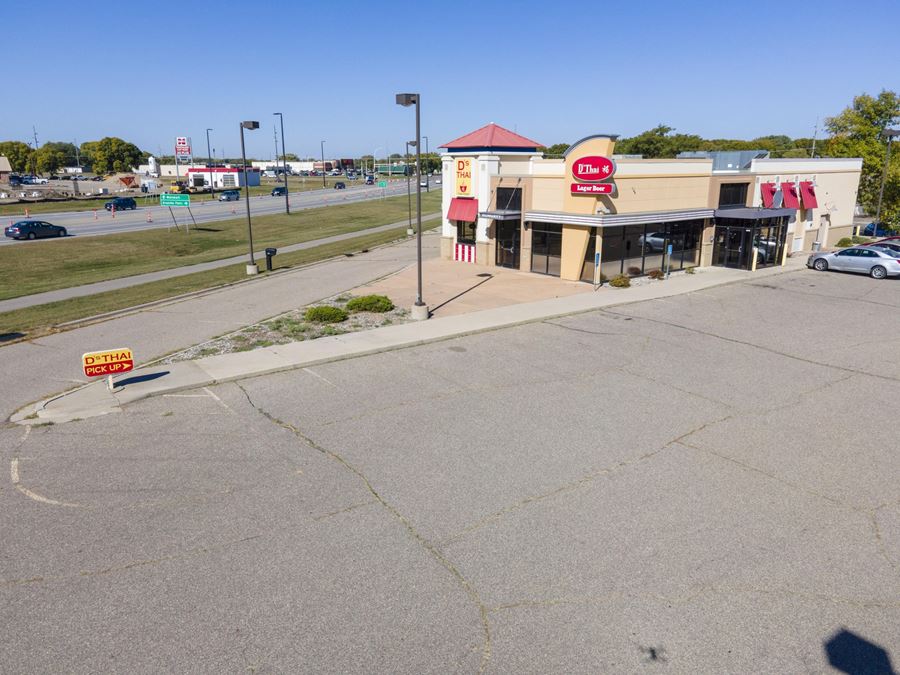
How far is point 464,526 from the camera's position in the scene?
31.0 feet

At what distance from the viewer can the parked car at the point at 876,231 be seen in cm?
4563

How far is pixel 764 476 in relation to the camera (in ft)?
36.5

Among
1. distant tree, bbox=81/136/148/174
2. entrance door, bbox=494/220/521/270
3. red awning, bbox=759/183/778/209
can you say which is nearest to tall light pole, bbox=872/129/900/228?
red awning, bbox=759/183/778/209

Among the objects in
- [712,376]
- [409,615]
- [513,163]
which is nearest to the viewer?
[409,615]

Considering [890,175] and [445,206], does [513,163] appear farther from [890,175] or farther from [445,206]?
[890,175]

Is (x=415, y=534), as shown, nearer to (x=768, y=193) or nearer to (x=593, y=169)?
(x=593, y=169)

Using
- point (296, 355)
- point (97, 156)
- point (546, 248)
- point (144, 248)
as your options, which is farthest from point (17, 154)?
point (296, 355)

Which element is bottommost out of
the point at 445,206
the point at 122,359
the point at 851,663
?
the point at 851,663

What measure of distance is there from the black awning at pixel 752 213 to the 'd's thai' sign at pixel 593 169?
30.4 feet

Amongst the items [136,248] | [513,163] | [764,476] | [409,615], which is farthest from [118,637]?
[136,248]

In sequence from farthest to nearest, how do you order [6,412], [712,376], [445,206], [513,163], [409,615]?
[445,206], [513,163], [712,376], [6,412], [409,615]

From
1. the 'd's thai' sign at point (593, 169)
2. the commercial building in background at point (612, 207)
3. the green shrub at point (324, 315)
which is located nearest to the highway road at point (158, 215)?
the commercial building in background at point (612, 207)

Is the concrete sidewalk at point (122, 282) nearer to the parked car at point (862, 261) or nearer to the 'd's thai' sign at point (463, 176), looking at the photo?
the 'd's thai' sign at point (463, 176)

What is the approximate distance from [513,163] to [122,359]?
24161mm
